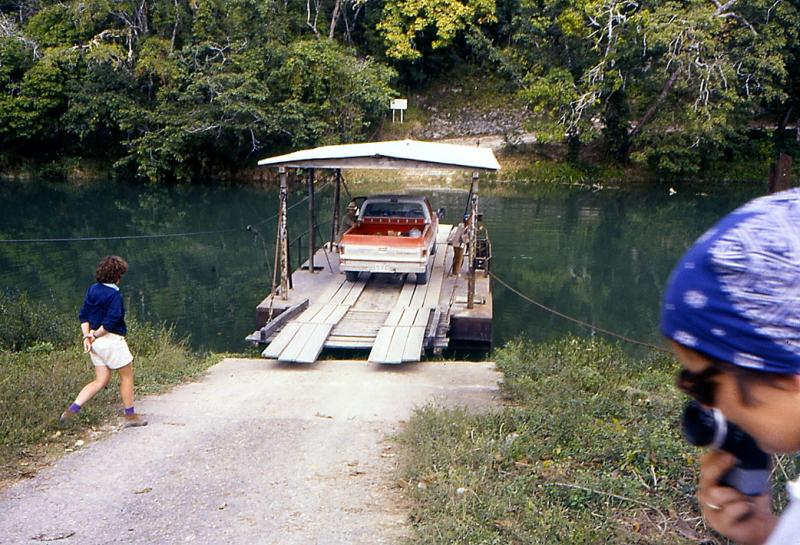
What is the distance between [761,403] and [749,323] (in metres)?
0.14

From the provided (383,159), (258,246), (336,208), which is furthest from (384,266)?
(258,246)

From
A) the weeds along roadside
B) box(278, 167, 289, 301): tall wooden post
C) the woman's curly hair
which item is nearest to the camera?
the weeds along roadside

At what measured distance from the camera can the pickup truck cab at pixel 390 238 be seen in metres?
12.8

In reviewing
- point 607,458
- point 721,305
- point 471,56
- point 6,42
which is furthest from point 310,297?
point 471,56

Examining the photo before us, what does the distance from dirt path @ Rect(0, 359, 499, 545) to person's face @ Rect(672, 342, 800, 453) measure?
12.9 ft

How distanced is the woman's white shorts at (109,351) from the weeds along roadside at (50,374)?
0.63 m

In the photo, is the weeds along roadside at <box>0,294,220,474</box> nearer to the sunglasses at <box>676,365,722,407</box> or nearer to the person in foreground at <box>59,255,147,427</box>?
the person in foreground at <box>59,255,147,427</box>

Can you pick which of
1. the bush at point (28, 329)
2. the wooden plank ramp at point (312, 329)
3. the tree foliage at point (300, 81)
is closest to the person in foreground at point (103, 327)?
the wooden plank ramp at point (312, 329)

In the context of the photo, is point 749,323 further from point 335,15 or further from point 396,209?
point 335,15

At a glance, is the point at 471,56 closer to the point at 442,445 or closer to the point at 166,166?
the point at 166,166

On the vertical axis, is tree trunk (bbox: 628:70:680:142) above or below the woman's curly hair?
above

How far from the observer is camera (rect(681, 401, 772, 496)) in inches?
44.3

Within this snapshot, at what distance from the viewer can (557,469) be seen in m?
5.25

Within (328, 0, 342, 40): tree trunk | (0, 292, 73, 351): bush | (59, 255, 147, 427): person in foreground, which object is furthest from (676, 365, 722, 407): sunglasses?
(328, 0, 342, 40): tree trunk
